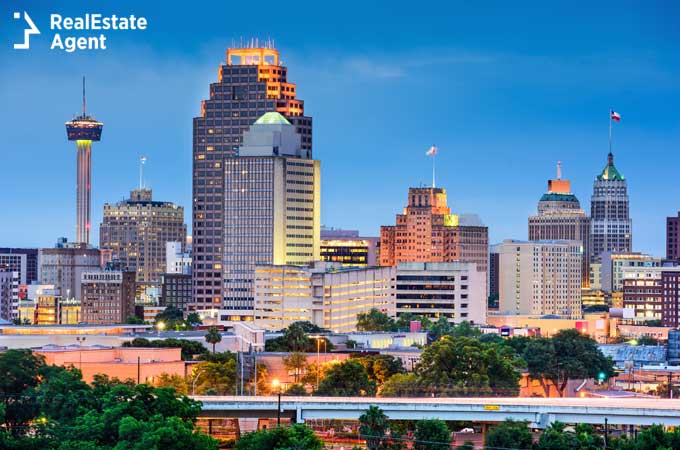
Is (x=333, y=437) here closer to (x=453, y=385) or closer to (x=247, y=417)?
(x=247, y=417)

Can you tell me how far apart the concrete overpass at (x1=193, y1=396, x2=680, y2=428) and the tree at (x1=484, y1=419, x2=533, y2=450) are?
3.18 m

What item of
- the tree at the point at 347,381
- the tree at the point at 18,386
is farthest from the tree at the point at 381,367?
the tree at the point at 18,386

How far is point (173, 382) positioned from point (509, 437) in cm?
4285

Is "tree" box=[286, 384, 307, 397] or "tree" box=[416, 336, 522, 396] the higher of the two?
"tree" box=[416, 336, 522, 396]

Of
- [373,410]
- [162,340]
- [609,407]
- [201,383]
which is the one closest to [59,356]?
[201,383]

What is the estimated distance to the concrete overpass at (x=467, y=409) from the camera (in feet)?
438

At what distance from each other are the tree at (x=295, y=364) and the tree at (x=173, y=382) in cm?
1929

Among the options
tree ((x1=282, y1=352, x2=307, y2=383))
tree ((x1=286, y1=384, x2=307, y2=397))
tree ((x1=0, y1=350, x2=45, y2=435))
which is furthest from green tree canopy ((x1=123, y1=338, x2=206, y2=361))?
tree ((x1=0, y1=350, x2=45, y2=435))

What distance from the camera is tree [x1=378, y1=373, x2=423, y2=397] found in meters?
166

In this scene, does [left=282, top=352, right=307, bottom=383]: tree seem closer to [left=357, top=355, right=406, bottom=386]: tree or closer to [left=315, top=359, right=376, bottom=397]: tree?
[left=357, top=355, right=406, bottom=386]: tree

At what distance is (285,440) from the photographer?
119875 millimetres

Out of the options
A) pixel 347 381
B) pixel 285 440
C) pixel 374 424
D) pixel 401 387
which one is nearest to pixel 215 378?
pixel 347 381

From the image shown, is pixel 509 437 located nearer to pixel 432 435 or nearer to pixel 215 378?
pixel 432 435

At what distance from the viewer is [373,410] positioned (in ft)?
438
